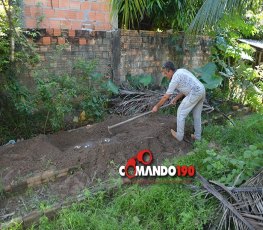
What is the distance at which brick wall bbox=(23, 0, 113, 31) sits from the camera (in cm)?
529

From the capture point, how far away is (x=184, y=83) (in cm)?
445

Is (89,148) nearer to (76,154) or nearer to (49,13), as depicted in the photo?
(76,154)

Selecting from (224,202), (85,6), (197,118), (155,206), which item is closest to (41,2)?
(85,6)

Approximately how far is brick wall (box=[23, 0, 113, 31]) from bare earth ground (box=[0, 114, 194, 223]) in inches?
85.4

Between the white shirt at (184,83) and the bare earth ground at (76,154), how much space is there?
82 centimetres

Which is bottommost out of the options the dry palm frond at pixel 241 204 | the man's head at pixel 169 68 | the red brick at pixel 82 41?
the dry palm frond at pixel 241 204

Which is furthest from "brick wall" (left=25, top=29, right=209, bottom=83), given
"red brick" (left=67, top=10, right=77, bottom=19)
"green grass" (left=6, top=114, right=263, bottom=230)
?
"green grass" (left=6, top=114, right=263, bottom=230)

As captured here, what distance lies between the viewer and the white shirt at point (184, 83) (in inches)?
172

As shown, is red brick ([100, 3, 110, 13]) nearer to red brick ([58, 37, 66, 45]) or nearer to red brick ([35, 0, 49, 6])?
red brick ([35, 0, 49, 6])

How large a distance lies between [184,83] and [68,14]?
2.93 m

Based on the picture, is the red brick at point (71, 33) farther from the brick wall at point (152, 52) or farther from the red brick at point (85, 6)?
the brick wall at point (152, 52)

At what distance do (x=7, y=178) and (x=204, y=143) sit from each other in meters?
2.73

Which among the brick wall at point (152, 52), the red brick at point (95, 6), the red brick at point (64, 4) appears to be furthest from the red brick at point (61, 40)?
the brick wall at point (152, 52)

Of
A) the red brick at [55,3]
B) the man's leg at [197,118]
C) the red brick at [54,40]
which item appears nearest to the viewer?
the man's leg at [197,118]
